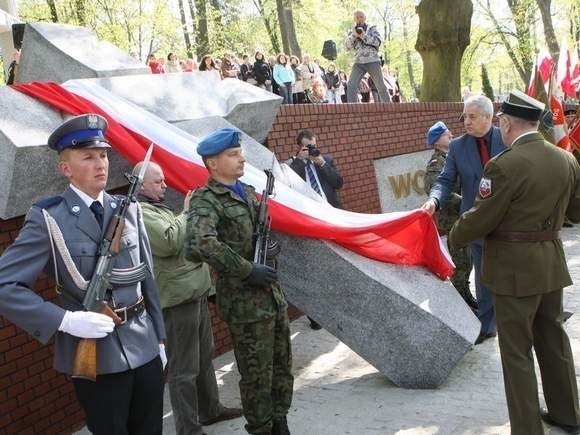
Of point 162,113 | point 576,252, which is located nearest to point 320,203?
point 162,113

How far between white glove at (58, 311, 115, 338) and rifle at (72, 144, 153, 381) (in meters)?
0.07

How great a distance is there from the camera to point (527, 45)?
2958 cm

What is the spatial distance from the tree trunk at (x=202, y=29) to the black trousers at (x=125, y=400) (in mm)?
22694

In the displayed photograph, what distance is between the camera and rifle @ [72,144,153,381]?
90.7 inches

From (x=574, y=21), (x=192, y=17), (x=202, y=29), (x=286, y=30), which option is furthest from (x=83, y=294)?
(x=574, y=21)

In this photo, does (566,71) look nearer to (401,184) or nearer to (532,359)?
(401,184)

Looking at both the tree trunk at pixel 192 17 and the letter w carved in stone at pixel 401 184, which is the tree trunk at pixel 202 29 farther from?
the letter w carved in stone at pixel 401 184

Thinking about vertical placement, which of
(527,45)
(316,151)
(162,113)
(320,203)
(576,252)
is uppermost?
(527,45)

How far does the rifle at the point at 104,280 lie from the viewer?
230cm

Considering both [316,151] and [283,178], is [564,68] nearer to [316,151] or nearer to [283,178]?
[316,151]

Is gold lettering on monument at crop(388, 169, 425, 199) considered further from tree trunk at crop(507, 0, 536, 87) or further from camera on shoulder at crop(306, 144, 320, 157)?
tree trunk at crop(507, 0, 536, 87)

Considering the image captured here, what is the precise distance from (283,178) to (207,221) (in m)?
1.63

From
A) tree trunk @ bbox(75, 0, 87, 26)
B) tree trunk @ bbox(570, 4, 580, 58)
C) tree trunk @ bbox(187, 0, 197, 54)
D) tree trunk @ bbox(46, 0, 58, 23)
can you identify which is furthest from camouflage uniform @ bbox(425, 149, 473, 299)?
tree trunk @ bbox(570, 4, 580, 58)

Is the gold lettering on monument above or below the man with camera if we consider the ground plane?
below
